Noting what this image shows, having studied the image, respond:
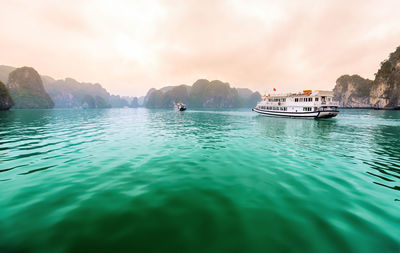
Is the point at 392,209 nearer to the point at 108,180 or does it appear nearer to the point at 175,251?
the point at 175,251

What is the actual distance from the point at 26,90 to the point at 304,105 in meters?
222

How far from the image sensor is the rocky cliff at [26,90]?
13852 cm

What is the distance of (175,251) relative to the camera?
3.21 metres

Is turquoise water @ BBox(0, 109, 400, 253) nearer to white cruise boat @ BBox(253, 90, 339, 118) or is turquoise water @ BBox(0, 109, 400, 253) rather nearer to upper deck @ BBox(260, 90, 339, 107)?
white cruise boat @ BBox(253, 90, 339, 118)

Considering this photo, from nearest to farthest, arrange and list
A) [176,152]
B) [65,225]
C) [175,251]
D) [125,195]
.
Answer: [175,251]
[65,225]
[125,195]
[176,152]

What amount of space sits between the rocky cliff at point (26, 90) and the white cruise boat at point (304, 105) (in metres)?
198

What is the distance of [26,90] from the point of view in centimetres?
14512

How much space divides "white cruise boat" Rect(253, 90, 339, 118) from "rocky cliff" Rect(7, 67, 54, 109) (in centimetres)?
19850

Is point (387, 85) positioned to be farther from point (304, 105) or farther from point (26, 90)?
point (26, 90)

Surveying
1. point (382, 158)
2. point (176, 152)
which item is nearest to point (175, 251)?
point (176, 152)

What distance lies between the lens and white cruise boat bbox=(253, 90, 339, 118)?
36094 mm

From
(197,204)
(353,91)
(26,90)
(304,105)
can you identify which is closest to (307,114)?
(304,105)

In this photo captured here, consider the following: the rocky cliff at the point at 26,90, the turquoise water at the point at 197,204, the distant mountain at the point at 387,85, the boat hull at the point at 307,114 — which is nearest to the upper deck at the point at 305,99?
the boat hull at the point at 307,114

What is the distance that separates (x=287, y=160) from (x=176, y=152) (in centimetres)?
708
